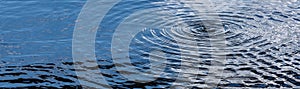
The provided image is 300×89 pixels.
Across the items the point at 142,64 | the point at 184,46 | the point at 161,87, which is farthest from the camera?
the point at 184,46

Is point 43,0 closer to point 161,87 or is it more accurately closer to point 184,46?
point 184,46

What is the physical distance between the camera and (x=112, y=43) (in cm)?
1059

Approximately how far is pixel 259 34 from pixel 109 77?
11.2 ft

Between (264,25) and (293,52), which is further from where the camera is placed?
(264,25)

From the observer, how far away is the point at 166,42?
10.5 meters

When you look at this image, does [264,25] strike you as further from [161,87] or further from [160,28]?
[161,87]

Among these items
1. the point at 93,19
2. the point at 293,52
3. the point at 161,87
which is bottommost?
the point at 161,87

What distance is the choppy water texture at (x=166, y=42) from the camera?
9.09 meters

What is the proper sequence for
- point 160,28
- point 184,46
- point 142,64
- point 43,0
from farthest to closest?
point 43,0 → point 160,28 → point 184,46 → point 142,64

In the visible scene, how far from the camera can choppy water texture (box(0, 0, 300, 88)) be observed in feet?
29.8

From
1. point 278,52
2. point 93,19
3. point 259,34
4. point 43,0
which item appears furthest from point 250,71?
point 43,0

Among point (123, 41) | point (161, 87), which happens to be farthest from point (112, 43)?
point (161, 87)

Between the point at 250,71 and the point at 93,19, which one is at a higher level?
the point at 93,19

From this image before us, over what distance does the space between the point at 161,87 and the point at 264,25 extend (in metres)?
3.57
